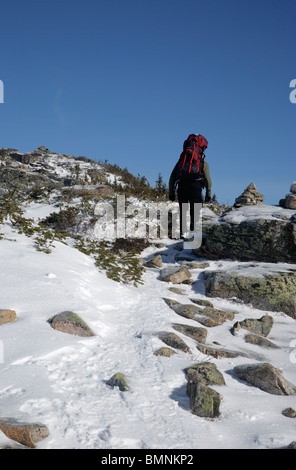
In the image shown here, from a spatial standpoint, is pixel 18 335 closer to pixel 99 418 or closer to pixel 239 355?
pixel 99 418

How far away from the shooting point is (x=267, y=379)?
12.2ft

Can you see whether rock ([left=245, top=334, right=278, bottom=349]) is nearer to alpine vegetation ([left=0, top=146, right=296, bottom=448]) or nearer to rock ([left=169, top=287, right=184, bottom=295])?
alpine vegetation ([left=0, top=146, right=296, bottom=448])

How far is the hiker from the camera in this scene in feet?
27.3

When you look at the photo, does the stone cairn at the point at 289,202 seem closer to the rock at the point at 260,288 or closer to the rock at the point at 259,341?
the rock at the point at 260,288

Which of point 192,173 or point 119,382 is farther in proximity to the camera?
point 192,173

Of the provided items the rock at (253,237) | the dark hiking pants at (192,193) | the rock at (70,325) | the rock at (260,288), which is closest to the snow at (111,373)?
the rock at (70,325)

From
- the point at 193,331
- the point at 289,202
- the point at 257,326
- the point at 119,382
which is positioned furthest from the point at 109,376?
the point at 289,202

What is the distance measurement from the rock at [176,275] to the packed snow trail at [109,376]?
1.89 meters

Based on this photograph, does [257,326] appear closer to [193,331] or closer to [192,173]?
[193,331]

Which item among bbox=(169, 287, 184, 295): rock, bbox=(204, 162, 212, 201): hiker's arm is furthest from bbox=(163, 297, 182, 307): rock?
bbox=(204, 162, 212, 201): hiker's arm

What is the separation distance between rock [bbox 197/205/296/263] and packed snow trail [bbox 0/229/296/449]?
122 inches

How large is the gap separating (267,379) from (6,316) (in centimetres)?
350

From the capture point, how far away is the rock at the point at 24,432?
7.72 feet

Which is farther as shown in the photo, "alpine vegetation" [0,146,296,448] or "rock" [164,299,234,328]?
"rock" [164,299,234,328]
